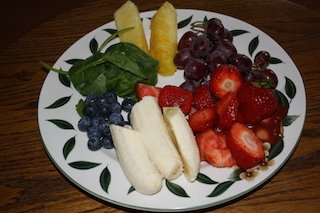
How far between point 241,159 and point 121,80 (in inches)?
19.7

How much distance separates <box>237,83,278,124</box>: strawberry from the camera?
1264 millimetres

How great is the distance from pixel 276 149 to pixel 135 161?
1.32 ft

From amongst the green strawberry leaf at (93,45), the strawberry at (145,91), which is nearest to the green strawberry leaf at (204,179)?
the strawberry at (145,91)

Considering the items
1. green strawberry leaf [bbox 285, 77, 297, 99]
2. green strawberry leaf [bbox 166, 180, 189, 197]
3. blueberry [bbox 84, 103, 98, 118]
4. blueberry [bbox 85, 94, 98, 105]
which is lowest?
green strawberry leaf [bbox 166, 180, 189, 197]

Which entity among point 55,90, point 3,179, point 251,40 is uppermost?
point 251,40


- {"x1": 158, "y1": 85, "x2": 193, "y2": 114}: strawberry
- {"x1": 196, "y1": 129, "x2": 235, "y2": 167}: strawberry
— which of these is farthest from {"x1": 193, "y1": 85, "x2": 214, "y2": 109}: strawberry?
{"x1": 196, "y1": 129, "x2": 235, "y2": 167}: strawberry

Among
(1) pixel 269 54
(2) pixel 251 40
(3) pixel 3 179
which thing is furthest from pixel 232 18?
(3) pixel 3 179

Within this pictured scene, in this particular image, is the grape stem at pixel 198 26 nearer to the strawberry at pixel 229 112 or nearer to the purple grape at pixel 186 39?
the purple grape at pixel 186 39

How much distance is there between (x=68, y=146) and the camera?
1.27 meters

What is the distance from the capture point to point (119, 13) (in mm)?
1639

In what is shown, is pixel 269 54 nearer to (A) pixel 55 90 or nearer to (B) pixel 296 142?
(B) pixel 296 142

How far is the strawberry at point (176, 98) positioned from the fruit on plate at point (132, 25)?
29 centimetres

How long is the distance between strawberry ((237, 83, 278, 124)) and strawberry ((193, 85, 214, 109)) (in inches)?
4.0

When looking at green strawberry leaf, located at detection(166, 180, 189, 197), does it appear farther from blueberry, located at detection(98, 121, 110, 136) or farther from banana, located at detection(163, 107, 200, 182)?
blueberry, located at detection(98, 121, 110, 136)
